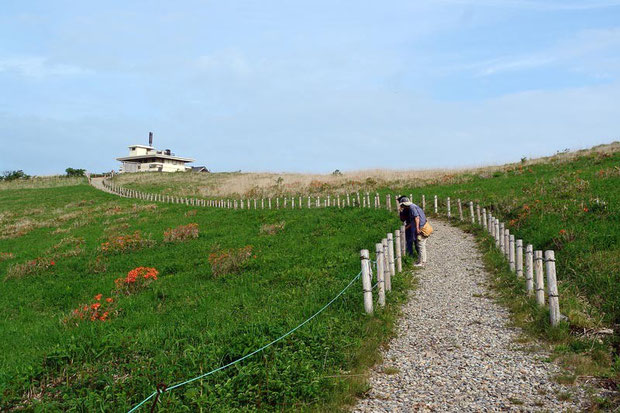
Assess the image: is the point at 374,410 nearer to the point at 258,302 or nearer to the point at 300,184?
the point at 258,302

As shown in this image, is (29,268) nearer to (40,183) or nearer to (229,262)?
(229,262)

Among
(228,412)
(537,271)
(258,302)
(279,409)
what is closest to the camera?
(228,412)

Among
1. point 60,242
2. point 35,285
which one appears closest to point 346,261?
point 35,285

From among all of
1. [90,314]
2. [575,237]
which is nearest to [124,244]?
[90,314]

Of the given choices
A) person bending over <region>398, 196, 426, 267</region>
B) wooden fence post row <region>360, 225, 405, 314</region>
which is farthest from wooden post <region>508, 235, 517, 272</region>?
wooden fence post row <region>360, 225, 405, 314</region>

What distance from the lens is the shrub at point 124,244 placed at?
61.9 ft

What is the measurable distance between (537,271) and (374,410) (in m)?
4.99

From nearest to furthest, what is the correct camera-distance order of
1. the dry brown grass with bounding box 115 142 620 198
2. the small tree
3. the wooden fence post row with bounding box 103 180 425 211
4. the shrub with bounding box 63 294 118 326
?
1. the shrub with bounding box 63 294 118 326
2. the wooden fence post row with bounding box 103 180 425 211
3. the dry brown grass with bounding box 115 142 620 198
4. the small tree

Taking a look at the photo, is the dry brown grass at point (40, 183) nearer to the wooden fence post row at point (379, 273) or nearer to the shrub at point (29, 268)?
the shrub at point (29, 268)

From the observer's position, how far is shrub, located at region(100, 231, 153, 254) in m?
18.9

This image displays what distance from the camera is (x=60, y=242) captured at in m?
22.6

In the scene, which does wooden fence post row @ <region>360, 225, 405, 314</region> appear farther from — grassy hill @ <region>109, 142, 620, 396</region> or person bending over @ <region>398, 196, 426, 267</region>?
grassy hill @ <region>109, 142, 620, 396</region>

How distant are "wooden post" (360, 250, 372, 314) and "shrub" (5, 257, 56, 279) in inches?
550

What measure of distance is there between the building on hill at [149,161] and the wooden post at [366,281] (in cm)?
8696
